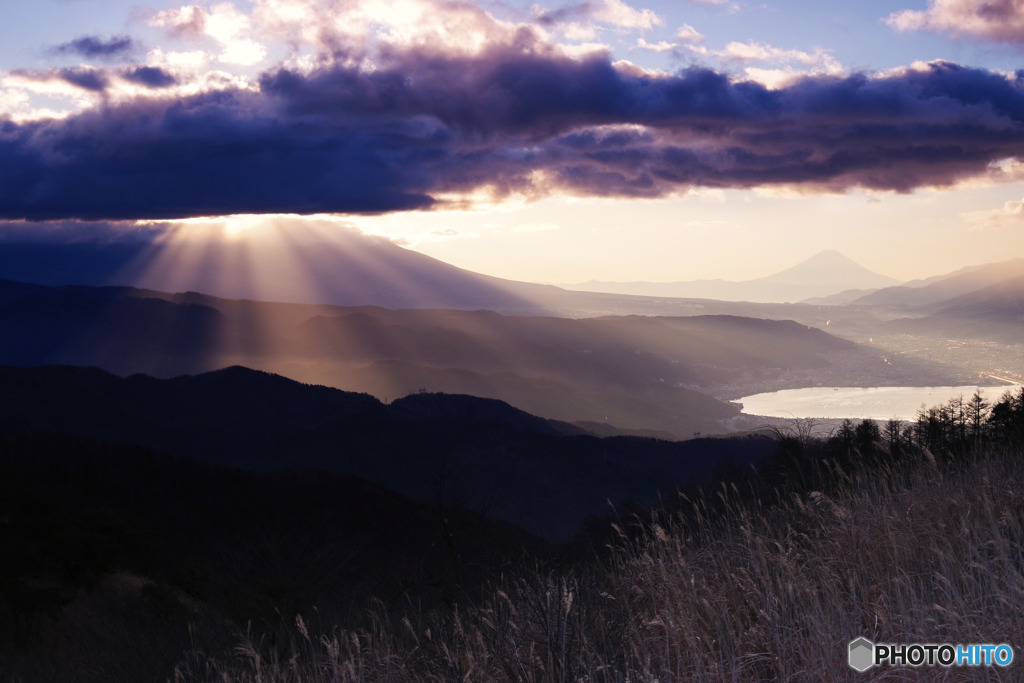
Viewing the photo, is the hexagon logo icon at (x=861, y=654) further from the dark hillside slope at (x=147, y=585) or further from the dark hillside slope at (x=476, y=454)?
the dark hillside slope at (x=476, y=454)

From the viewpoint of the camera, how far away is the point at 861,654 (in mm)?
4602

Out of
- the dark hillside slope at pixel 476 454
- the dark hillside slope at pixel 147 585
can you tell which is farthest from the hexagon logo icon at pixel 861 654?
the dark hillside slope at pixel 476 454

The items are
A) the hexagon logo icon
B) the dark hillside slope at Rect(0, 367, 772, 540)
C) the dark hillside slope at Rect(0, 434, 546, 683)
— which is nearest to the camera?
the hexagon logo icon

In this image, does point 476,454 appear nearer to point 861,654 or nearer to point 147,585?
point 147,585

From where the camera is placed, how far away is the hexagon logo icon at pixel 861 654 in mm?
4473

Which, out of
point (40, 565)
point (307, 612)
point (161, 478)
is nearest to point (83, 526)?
point (40, 565)

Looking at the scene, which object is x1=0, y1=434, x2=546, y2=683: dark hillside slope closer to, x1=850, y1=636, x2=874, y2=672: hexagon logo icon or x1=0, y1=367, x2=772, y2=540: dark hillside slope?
x1=850, y1=636, x2=874, y2=672: hexagon logo icon

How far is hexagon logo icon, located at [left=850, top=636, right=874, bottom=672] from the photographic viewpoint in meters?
4.47

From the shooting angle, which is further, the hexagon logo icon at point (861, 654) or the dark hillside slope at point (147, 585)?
the dark hillside slope at point (147, 585)

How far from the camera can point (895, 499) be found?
7684 mm

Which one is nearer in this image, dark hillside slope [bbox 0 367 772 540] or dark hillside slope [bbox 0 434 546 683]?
Result: dark hillside slope [bbox 0 434 546 683]

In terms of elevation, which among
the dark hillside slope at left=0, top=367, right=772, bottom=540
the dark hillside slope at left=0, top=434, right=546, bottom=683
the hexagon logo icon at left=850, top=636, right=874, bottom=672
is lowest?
the dark hillside slope at left=0, top=367, right=772, bottom=540

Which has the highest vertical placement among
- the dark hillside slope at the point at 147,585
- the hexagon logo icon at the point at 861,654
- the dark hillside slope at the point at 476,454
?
the hexagon logo icon at the point at 861,654

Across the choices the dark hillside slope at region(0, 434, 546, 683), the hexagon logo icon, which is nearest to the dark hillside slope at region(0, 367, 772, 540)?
the dark hillside slope at region(0, 434, 546, 683)
